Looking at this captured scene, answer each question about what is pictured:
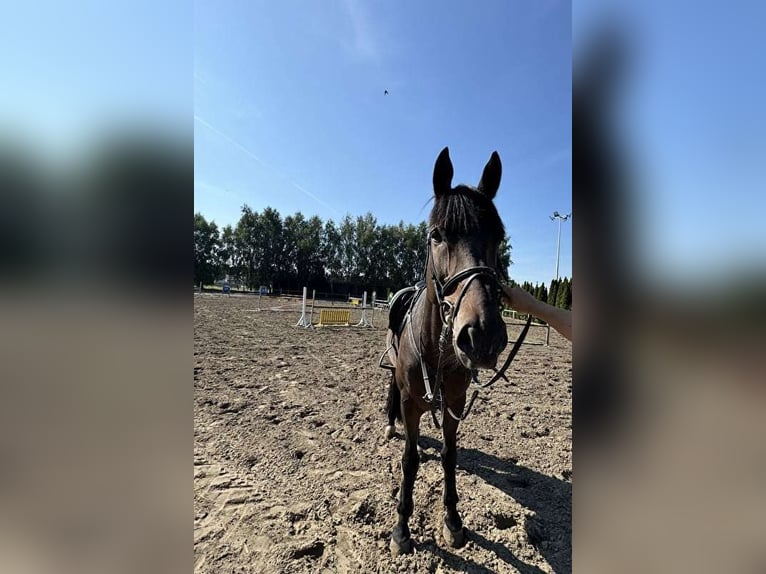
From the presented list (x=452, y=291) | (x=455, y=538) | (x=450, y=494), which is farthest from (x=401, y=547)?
(x=452, y=291)

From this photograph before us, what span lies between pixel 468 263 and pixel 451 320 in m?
0.35

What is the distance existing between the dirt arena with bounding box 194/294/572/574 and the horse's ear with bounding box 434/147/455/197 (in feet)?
9.64

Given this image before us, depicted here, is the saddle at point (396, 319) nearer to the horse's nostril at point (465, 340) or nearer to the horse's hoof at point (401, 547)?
the horse's hoof at point (401, 547)

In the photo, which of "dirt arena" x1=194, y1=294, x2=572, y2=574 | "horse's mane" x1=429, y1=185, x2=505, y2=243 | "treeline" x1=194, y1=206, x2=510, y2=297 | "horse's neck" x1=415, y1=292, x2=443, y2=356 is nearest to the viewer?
"horse's mane" x1=429, y1=185, x2=505, y2=243

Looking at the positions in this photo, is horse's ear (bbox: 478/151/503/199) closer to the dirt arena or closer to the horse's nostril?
the horse's nostril

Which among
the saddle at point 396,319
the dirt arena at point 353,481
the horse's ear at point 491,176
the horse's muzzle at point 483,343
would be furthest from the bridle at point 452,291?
the dirt arena at point 353,481

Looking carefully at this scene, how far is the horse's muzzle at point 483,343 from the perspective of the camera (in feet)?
5.37

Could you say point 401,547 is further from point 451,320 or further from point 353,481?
point 451,320

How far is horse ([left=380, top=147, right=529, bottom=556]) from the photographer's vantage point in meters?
1.71

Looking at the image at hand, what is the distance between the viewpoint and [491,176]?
2.43 m
